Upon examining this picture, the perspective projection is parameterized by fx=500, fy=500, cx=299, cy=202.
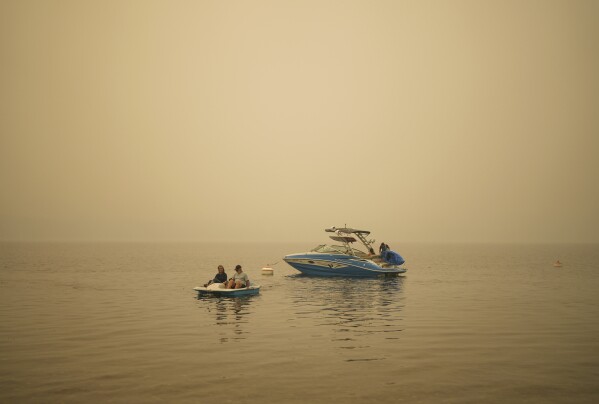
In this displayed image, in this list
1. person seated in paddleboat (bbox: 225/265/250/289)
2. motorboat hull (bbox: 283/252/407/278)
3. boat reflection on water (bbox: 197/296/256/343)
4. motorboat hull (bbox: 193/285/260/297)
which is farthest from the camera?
motorboat hull (bbox: 283/252/407/278)

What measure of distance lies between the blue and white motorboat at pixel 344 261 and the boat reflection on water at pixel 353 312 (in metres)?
2.31

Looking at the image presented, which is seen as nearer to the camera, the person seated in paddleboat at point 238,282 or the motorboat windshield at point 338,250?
the person seated in paddleboat at point 238,282

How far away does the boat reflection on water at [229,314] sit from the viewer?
20.8 metres

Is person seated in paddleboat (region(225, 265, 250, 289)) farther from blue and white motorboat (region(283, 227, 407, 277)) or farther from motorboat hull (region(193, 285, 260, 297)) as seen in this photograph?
blue and white motorboat (region(283, 227, 407, 277))

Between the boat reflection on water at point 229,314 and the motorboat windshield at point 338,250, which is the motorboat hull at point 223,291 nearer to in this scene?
the boat reflection on water at point 229,314

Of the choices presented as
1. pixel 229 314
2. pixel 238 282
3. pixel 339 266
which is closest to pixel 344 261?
pixel 339 266

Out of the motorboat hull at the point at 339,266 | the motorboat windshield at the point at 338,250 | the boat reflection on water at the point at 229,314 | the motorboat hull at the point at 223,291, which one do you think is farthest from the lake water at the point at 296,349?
the motorboat windshield at the point at 338,250

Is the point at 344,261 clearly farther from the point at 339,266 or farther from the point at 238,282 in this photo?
the point at 238,282

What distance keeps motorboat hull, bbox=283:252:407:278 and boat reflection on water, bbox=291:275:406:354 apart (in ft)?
7.37

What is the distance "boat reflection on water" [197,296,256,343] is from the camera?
20.8m

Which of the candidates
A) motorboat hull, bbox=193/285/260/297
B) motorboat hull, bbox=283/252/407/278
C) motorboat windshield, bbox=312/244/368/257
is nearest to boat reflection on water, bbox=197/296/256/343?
motorboat hull, bbox=193/285/260/297

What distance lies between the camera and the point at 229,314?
25969mm

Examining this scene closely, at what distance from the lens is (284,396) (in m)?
12.5

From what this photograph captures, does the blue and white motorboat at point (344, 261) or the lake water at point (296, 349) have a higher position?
the blue and white motorboat at point (344, 261)
